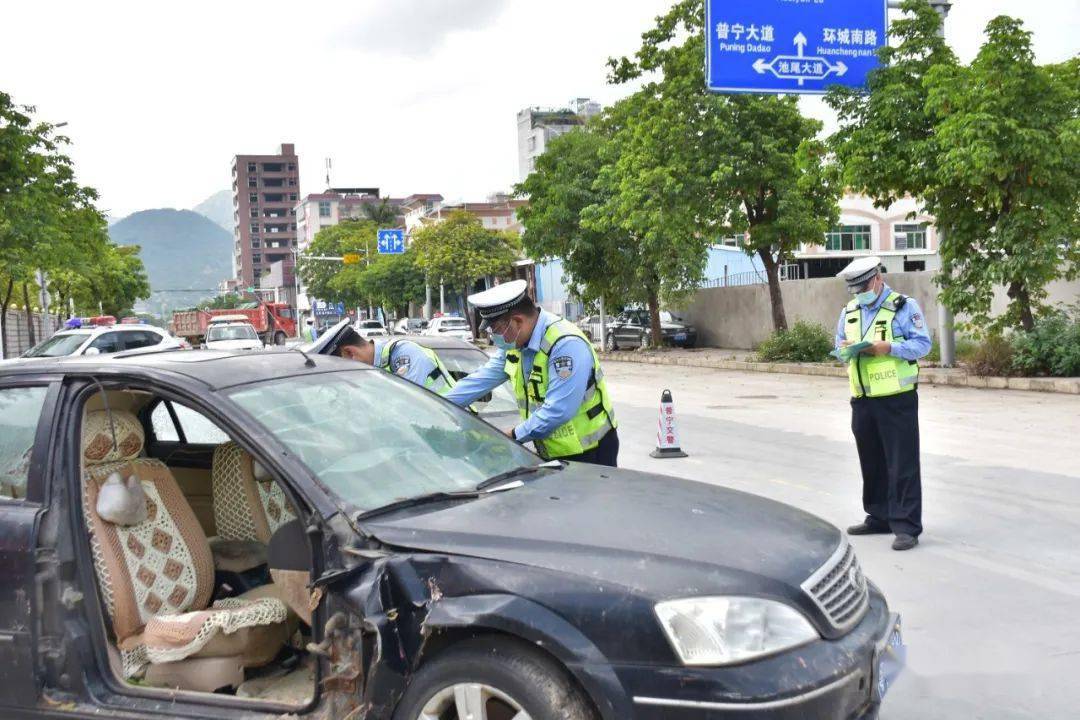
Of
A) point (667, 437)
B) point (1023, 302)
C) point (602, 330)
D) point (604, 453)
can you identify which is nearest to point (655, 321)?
point (602, 330)

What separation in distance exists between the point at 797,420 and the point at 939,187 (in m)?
6.37

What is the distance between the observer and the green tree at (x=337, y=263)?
90.9m

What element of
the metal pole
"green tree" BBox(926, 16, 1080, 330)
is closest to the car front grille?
"green tree" BBox(926, 16, 1080, 330)

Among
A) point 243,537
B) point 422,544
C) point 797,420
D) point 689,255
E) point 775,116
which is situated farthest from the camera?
point 689,255

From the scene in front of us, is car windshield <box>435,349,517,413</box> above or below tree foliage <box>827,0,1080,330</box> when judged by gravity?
below

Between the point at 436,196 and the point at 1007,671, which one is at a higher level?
the point at 436,196

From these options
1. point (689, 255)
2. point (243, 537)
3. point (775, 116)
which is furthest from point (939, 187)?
point (243, 537)

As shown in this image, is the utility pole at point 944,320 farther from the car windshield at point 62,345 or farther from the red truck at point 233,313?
the red truck at point 233,313

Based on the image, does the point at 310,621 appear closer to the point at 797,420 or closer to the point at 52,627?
the point at 52,627

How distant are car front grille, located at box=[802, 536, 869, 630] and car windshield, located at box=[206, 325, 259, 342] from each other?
31067 millimetres

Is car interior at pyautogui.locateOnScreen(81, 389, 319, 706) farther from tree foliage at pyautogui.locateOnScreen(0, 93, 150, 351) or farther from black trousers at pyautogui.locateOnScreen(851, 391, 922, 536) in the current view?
tree foliage at pyautogui.locateOnScreen(0, 93, 150, 351)

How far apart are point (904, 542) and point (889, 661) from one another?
354 centimetres

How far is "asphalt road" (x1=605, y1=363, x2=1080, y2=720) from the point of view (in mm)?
4406

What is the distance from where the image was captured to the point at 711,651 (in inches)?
108
